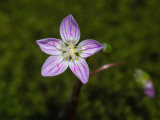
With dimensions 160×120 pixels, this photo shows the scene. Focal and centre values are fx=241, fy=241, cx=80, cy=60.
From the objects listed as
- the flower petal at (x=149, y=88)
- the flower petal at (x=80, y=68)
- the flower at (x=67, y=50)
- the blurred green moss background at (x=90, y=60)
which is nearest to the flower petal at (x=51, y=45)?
the flower at (x=67, y=50)

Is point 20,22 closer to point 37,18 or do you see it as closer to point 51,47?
point 37,18

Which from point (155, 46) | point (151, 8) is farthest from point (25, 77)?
point (151, 8)

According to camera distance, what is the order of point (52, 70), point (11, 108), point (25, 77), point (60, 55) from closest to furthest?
point (52, 70) < point (60, 55) < point (11, 108) < point (25, 77)

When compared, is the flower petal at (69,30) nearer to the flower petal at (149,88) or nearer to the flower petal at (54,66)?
the flower petal at (54,66)

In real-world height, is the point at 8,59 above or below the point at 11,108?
above

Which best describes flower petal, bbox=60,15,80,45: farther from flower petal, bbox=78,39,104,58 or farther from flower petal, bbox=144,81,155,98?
flower petal, bbox=144,81,155,98

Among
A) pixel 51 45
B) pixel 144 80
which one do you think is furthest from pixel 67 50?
pixel 144 80

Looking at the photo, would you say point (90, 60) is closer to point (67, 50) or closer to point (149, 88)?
point (149, 88)
